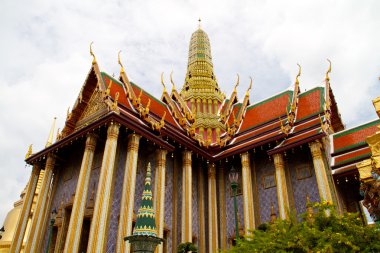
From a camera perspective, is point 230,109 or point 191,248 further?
point 230,109

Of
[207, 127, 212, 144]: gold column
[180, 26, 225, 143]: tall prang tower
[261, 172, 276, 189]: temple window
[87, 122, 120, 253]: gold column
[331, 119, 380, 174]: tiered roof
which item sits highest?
[180, 26, 225, 143]: tall prang tower

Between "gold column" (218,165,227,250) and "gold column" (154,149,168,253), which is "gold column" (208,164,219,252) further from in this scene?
"gold column" (154,149,168,253)

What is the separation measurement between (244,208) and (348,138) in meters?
5.45

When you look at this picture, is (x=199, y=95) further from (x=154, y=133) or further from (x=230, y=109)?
(x=154, y=133)

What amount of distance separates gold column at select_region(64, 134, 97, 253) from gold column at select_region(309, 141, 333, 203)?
7.60 meters

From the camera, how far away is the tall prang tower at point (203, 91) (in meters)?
18.3

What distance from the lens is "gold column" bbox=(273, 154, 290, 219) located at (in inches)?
508

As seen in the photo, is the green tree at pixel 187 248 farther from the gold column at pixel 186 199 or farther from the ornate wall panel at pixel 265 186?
the ornate wall panel at pixel 265 186

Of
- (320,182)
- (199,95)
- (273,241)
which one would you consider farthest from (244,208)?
(199,95)

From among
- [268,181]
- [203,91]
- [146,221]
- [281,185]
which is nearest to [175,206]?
[268,181]

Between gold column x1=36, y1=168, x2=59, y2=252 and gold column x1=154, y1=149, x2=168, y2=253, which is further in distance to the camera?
gold column x1=36, y1=168, x2=59, y2=252

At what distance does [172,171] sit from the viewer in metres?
14.4

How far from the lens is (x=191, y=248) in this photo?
7.79 meters

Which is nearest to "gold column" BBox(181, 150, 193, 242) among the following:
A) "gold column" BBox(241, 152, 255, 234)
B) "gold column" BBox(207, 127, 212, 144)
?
"gold column" BBox(241, 152, 255, 234)
